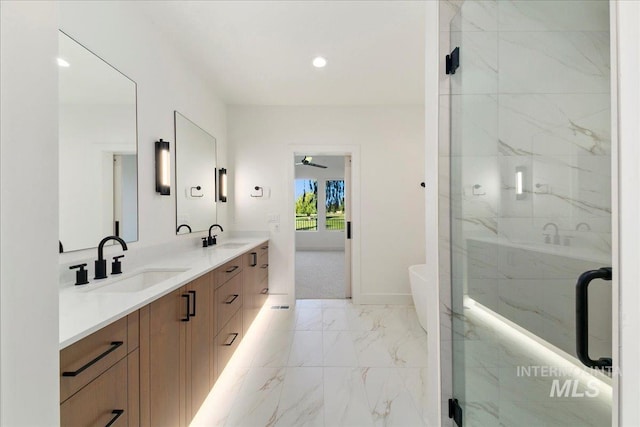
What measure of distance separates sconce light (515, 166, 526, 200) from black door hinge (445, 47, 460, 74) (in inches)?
26.4

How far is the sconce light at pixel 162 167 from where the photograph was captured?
84.8 inches

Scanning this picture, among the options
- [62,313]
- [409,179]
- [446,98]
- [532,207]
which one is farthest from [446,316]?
[409,179]

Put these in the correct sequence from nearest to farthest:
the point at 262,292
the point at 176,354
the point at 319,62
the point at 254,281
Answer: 1. the point at 176,354
2. the point at 319,62
3. the point at 254,281
4. the point at 262,292

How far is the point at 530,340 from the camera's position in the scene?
3.43ft

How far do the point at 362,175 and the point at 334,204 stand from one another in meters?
5.21

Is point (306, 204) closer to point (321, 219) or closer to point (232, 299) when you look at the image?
point (321, 219)

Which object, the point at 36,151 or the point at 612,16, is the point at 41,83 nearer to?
the point at 36,151

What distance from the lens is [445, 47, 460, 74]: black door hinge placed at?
1.41 metres

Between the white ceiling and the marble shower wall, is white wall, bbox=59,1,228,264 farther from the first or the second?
the marble shower wall

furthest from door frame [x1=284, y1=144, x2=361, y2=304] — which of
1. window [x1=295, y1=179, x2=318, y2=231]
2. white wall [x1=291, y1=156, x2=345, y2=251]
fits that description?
window [x1=295, y1=179, x2=318, y2=231]

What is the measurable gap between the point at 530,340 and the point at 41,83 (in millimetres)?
1587

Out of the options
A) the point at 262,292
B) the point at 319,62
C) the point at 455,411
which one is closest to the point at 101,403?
the point at 455,411

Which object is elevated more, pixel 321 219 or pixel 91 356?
pixel 321 219

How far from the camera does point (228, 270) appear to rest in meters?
2.13
